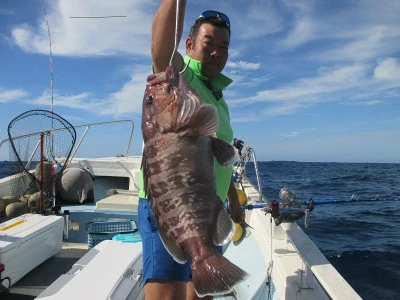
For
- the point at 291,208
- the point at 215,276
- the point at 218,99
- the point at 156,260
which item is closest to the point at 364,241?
the point at 291,208

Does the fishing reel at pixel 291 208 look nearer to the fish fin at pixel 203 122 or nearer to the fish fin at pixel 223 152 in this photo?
the fish fin at pixel 223 152

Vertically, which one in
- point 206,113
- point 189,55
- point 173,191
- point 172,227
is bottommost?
point 172,227

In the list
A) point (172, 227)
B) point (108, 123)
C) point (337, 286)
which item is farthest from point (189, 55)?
point (108, 123)

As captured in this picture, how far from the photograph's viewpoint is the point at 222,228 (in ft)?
5.71

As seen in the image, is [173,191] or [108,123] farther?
[108,123]

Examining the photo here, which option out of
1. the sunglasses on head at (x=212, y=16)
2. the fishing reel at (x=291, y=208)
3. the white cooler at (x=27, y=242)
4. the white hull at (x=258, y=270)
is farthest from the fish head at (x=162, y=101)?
the white cooler at (x=27, y=242)

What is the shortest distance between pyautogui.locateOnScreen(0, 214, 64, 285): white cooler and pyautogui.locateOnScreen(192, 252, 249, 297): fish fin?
10.9 ft

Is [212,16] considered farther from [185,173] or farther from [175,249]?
[175,249]

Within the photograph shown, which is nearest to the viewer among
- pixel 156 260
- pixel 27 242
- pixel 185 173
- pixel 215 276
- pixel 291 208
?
pixel 215 276

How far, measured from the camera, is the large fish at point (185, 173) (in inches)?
66.4

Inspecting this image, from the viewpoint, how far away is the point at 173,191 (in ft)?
5.59

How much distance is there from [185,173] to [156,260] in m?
0.67

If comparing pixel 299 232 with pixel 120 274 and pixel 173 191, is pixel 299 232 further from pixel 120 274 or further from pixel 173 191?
pixel 173 191

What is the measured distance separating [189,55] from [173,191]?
101cm
